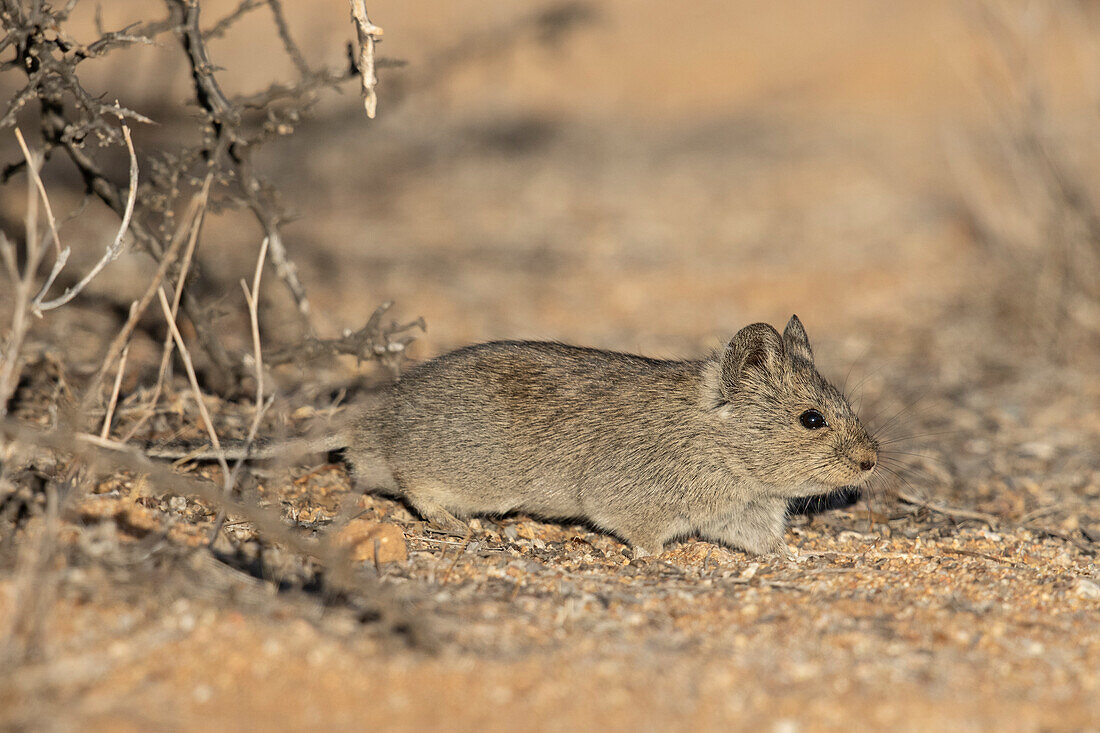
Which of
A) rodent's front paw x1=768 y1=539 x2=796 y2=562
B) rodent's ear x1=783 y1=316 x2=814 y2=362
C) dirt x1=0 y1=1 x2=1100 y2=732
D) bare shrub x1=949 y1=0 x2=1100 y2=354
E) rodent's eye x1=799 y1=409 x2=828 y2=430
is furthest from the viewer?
bare shrub x1=949 y1=0 x2=1100 y2=354

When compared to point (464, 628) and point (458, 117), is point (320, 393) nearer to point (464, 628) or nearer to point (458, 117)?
point (464, 628)

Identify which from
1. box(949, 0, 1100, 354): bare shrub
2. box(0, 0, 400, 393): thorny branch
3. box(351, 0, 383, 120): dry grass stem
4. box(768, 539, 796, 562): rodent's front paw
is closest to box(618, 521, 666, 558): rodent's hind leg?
box(768, 539, 796, 562): rodent's front paw

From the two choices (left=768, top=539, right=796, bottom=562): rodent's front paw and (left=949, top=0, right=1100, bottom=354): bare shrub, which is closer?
(left=768, top=539, right=796, bottom=562): rodent's front paw

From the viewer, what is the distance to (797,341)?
5.67 meters

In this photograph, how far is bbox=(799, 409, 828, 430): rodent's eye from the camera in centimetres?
536

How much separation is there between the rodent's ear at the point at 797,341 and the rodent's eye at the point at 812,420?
37cm

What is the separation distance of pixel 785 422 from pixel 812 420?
0.14m

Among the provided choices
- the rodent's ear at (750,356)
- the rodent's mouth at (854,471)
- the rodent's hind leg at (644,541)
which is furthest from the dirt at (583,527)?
the rodent's ear at (750,356)

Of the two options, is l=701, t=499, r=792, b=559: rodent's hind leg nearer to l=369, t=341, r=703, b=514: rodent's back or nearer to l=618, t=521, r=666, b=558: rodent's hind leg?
l=618, t=521, r=666, b=558: rodent's hind leg

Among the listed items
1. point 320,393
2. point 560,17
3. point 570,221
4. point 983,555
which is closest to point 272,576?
point 320,393

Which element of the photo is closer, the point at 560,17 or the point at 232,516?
the point at 232,516

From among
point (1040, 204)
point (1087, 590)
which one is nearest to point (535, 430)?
point (1087, 590)

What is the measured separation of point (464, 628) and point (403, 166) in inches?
418

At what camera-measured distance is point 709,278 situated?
10820 millimetres
